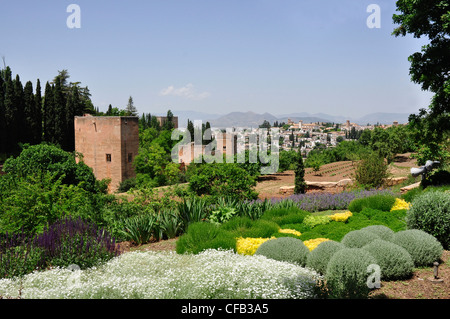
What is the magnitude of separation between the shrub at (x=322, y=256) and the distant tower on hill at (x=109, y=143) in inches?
1168

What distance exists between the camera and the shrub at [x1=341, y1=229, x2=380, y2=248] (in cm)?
555

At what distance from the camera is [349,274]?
424 centimetres

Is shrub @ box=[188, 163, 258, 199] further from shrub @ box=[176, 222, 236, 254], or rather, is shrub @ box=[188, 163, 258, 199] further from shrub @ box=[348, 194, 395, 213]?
shrub @ box=[176, 222, 236, 254]

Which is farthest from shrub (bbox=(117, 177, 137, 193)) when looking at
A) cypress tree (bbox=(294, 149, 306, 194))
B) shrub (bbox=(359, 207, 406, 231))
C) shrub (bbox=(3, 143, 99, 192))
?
shrub (bbox=(359, 207, 406, 231))

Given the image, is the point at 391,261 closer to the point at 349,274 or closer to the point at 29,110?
the point at 349,274

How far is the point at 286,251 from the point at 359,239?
116 cm

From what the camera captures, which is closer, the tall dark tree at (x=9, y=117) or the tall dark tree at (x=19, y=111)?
the tall dark tree at (x=9, y=117)

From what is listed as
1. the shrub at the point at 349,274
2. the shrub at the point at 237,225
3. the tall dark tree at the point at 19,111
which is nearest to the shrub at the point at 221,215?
the shrub at the point at 237,225

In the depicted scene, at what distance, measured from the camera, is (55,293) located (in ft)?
13.3

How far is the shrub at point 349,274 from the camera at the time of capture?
401 centimetres

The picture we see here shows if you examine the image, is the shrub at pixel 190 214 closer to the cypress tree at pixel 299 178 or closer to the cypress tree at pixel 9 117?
the cypress tree at pixel 299 178

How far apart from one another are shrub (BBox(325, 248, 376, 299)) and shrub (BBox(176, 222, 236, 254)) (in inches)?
78.6

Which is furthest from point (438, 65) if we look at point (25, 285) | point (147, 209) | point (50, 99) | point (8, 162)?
point (50, 99)

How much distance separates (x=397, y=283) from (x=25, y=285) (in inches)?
177
